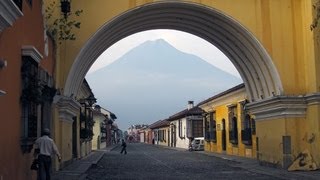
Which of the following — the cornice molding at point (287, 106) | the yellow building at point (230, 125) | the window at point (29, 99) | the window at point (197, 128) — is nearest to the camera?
the window at point (29, 99)

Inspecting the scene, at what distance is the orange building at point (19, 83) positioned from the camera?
29.8 ft

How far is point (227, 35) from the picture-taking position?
21297mm

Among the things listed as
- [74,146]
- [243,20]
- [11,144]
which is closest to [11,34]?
[11,144]

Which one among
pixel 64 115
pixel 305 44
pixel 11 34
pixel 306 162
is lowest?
pixel 306 162

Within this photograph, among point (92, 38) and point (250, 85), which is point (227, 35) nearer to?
point (250, 85)

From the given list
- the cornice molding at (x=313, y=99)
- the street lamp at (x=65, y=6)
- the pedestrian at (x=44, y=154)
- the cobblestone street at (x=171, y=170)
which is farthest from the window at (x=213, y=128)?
the pedestrian at (x=44, y=154)

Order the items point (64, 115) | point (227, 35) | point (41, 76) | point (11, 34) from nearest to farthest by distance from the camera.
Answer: point (11, 34), point (41, 76), point (64, 115), point (227, 35)

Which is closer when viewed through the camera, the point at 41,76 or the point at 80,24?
the point at 41,76

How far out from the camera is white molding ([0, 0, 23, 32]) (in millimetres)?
7152

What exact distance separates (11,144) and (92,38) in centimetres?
931

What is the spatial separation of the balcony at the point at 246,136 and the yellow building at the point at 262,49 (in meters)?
7.27

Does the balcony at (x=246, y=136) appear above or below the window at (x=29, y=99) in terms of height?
below

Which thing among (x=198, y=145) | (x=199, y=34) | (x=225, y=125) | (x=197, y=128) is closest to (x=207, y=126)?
(x=198, y=145)

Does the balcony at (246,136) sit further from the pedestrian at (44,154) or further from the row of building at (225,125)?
the pedestrian at (44,154)
